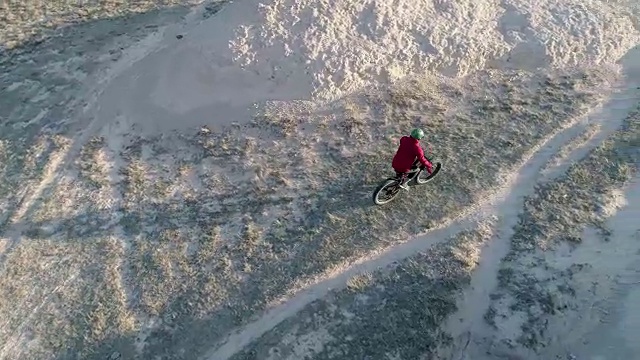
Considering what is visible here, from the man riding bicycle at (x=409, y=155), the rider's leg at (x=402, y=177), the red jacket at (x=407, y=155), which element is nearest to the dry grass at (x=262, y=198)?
the rider's leg at (x=402, y=177)

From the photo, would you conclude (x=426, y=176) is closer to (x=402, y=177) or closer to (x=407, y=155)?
(x=402, y=177)

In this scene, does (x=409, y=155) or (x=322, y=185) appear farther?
(x=322, y=185)

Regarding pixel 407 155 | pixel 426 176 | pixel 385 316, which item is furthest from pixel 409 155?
pixel 385 316

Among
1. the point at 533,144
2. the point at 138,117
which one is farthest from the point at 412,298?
the point at 138,117

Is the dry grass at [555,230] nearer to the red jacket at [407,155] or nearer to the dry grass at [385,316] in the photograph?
the dry grass at [385,316]

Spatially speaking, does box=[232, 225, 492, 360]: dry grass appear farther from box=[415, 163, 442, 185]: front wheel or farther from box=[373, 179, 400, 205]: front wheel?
box=[415, 163, 442, 185]: front wheel

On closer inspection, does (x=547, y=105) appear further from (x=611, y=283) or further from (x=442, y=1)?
(x=611, y=283)
